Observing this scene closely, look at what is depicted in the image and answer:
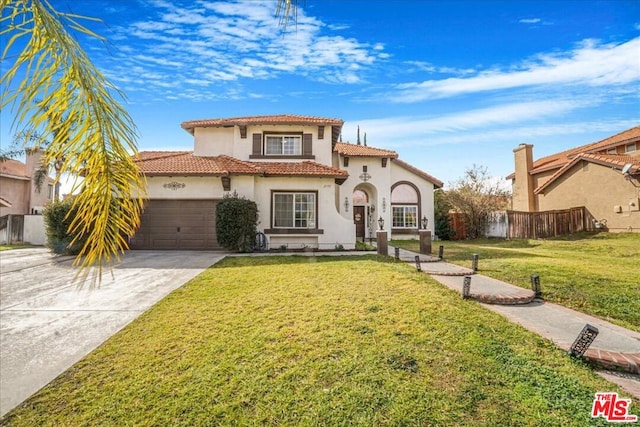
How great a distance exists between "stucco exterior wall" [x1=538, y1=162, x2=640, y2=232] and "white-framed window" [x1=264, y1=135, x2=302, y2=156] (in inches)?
751

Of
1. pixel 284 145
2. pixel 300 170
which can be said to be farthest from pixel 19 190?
pixel 300 170

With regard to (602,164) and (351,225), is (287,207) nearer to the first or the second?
(351,225)

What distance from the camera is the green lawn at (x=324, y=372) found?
3123 mm

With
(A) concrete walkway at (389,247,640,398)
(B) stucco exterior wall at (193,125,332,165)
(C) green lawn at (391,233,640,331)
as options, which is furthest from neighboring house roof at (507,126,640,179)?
(A) concrete walkway at (389,247,640,398)

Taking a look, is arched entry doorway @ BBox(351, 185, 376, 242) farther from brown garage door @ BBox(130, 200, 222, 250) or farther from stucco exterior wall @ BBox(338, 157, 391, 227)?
brown garage door @ BBox(130, 200, 222, 250)

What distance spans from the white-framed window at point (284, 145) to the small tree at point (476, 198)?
14001mm

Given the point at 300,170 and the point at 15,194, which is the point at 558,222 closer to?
the point at 300,170

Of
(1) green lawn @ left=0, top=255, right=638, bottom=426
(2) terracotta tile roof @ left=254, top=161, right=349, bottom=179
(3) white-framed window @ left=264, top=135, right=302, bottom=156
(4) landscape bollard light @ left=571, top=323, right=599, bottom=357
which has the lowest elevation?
(1) green lawn @ left=0, top=255, right=638, bottom=426

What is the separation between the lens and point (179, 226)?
14.9 m

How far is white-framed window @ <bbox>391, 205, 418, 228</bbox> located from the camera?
23172mm

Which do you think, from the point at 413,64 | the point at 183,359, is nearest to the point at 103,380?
the point at 183,359

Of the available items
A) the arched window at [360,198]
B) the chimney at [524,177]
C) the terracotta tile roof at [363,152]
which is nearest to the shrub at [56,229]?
the terracotta tile roof at [363,152]

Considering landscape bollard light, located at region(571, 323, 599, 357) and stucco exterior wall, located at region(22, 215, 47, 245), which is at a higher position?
stucco exterior wall, located at region(22, 215, 47, 245)

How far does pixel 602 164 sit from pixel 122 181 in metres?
25.9
